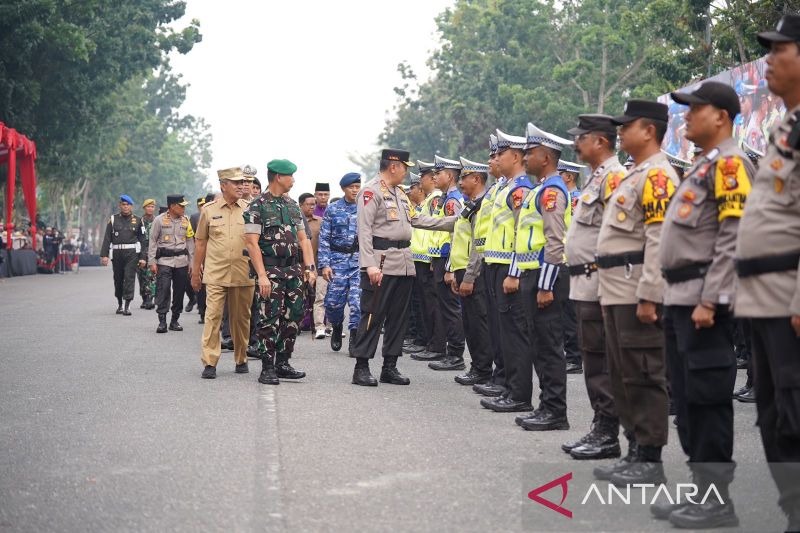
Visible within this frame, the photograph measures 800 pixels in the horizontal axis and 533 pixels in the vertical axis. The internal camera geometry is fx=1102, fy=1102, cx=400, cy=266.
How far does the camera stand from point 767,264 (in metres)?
4.55

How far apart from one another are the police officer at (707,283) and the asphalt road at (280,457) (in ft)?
0.99

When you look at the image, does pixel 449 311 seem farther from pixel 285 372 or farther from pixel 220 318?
pixel 220 318

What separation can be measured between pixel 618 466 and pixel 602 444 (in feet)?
2.43

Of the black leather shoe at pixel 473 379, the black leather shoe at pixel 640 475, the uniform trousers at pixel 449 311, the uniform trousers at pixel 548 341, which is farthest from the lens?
the uniform trousers at pixel 449 311

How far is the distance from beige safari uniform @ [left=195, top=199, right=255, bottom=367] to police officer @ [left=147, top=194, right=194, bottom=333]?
5.73 metres

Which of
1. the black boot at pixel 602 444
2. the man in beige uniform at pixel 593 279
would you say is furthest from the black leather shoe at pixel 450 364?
the black boot at pixel 602 444

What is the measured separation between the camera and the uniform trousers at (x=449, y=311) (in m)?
12.0

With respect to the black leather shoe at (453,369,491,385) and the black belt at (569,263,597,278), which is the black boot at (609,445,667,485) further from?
the black leather shoe at (453,369,491,385)

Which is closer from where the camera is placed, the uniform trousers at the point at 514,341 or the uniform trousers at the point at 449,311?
the uniform trousers at the point at 514,341

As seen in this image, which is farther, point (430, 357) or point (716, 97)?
point (430, 357)

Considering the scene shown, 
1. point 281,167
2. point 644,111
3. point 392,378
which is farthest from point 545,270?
point 281,167

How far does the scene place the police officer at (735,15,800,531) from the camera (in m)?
4.45

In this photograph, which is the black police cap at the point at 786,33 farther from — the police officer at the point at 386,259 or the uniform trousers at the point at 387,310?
the uniform trousers at the point at 387,310

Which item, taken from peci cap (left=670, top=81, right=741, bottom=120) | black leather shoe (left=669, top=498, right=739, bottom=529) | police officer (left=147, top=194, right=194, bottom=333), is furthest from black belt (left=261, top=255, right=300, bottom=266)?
police officer (left=147, top=194, right=194, bottom=333)
